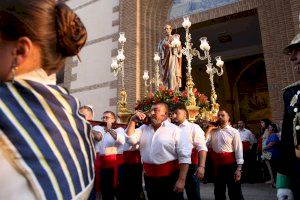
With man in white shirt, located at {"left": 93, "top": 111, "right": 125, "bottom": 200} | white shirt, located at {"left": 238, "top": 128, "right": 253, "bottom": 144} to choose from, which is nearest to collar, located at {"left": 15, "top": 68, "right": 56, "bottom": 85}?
Answer: man in white shirt, located at {"left": 93, "top": 111, "right": 125, "bottom": 200}

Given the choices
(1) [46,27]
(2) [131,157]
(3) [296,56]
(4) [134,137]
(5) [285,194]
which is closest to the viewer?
(1) [46,27]

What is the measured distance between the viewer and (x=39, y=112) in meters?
0.91

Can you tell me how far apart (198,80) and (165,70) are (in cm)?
989

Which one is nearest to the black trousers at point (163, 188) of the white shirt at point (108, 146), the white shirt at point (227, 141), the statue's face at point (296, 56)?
the white shirt at point (227, 141)

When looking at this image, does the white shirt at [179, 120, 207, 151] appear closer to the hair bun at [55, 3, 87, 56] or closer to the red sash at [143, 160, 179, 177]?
the red sash at [143, 160, 179, 177]

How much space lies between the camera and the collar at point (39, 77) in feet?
3.14

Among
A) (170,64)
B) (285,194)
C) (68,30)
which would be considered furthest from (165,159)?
(170,64)

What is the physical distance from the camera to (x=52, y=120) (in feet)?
3.06

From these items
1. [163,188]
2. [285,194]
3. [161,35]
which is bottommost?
[163,188]

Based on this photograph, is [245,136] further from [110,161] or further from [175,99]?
[110,161]

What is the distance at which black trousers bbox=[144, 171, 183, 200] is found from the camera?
144 inches

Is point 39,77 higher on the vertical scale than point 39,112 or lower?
higher

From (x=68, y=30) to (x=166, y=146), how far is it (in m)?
2.86

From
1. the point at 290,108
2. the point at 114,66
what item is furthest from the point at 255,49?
the point at 290,108
